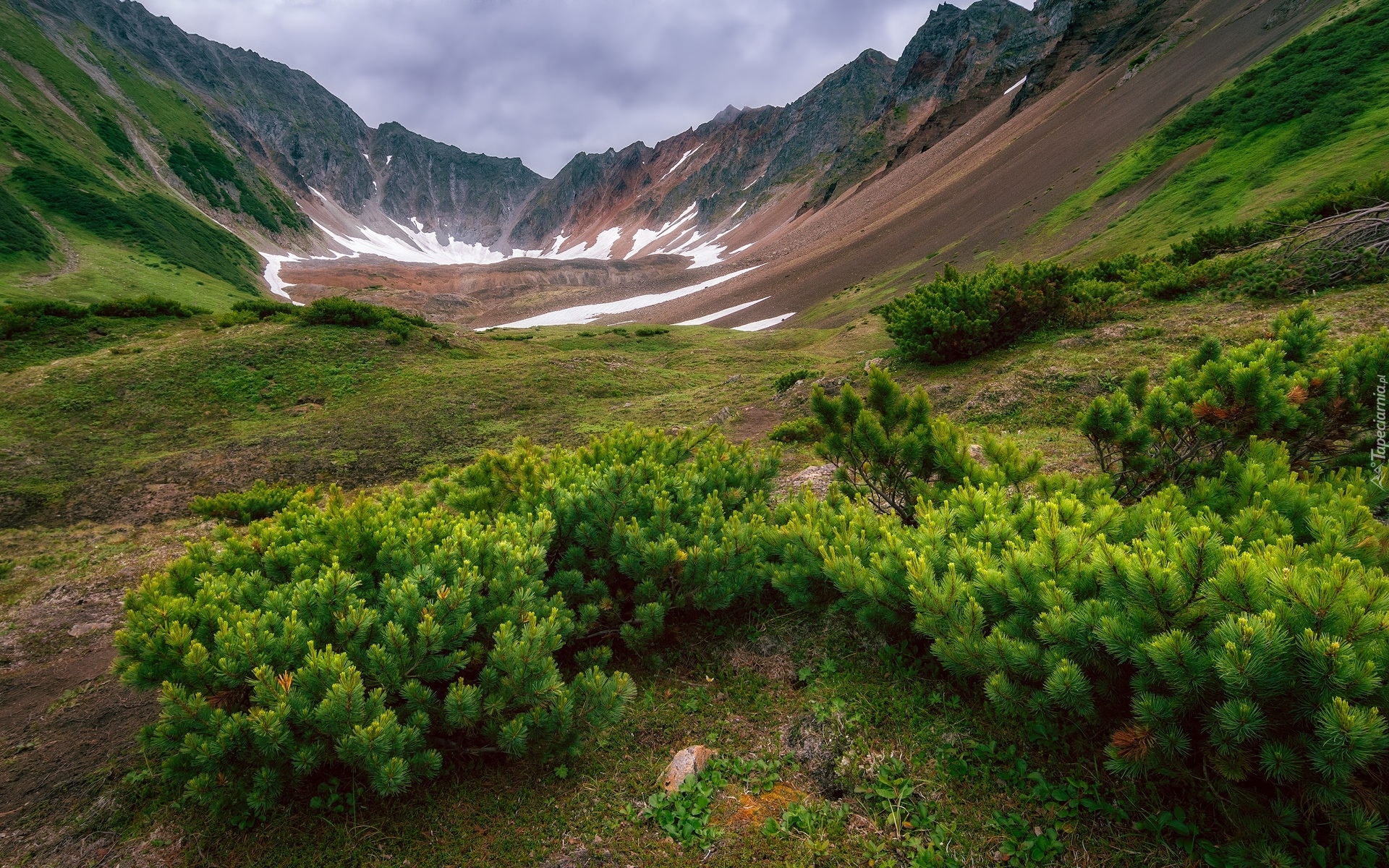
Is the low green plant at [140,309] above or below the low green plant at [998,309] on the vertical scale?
above

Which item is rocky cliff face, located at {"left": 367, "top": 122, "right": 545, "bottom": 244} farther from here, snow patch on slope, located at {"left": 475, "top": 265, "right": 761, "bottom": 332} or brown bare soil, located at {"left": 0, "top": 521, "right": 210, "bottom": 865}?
brown bare soil, located at {"left": 0, "top": 521, "right": 210, "bottom": 865}

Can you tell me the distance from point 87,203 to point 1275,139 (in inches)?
3245

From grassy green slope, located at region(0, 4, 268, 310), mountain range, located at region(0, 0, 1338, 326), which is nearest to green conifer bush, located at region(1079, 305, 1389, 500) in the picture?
mountain range, located at region(0, 0, 1338, 326)

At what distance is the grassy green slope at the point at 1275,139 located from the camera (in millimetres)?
17156

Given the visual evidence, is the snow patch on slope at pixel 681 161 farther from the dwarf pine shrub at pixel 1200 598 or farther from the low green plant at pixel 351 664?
the low green plant at pixel 351 664

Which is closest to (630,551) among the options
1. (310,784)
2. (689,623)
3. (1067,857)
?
(689,623)

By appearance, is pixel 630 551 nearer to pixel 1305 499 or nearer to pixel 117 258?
pixel 1305 499

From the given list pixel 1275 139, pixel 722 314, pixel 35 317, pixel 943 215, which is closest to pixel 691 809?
pixel 35 317

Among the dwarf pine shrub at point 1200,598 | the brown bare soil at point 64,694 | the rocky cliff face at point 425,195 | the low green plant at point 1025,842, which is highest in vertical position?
the rocky cliff face at point 425,195

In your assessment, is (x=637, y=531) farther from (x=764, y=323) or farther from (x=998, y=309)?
(x=764, y=323)

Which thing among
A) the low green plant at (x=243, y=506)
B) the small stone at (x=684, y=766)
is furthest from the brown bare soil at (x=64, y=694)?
the small stone at (x=684, y=766)

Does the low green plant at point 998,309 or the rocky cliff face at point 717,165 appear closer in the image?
the low green plant at point 998,309

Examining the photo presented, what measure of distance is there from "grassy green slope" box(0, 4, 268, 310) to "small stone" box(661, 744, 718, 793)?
4376 centimetres

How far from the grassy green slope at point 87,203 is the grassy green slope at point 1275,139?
175ft
